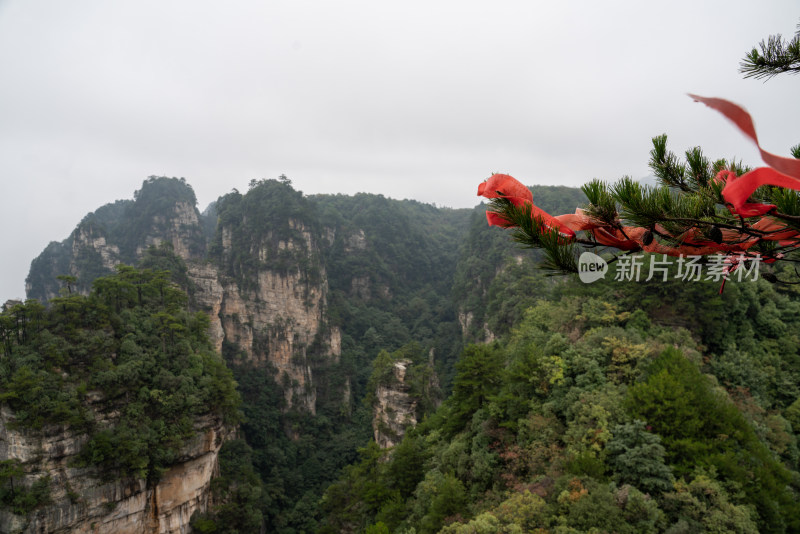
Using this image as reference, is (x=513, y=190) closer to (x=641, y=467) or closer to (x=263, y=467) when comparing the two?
(x=641, y=467)

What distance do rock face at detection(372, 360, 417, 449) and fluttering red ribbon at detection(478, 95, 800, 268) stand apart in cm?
2395

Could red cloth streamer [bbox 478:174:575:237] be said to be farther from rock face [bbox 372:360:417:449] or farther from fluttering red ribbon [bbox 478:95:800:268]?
rock face [bbox 372:360:417:449]

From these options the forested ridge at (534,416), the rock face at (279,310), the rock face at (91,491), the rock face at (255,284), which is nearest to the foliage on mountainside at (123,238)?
the rock face at (255,284)

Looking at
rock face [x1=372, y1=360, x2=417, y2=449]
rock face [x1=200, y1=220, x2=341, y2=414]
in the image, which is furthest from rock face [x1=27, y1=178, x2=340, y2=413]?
rock face [x1=372, y1=360, x2=417, y2=449]

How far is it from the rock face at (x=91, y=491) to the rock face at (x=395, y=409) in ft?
36.0

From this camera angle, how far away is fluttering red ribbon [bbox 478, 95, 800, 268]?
3.83 ft

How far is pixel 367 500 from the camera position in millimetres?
12773

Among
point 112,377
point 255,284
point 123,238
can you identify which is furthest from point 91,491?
point 123,238

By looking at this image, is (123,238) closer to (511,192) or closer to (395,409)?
(395,409)

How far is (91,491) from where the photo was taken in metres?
13.6

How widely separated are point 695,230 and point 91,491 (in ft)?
62.2

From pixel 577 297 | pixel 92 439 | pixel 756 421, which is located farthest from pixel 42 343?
pixel 756 421

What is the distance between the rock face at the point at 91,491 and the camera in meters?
12.5

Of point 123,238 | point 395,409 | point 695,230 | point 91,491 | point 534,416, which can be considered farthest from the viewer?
point 123,238
